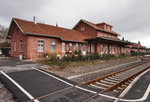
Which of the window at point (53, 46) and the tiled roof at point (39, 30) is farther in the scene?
the window at point (53, 46)

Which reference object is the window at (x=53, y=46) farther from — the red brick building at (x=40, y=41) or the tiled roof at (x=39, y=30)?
the tiled roof at (x=39, y=30)

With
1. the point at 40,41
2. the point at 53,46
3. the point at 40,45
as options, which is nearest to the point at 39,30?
the point at 40,41

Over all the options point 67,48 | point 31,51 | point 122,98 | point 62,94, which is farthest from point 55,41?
point 122,98

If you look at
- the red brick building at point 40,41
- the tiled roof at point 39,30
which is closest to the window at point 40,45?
the red brick building at point 40,41

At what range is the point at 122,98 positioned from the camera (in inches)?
152

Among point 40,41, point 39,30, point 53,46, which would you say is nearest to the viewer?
point 40,41

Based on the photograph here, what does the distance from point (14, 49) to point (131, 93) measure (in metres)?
21.1

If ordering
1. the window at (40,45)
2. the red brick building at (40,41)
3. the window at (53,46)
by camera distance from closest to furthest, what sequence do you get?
1. the red brick building at (40,41)
2. the window at (40,45)
3. the window at (53,46)

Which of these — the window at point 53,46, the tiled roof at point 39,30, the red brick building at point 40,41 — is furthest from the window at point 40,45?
the window at point 53,46

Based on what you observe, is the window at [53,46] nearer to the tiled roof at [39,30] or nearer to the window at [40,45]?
the tiled roof at [39,30]

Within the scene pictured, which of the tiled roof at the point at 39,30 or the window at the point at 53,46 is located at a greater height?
the tiled roof at the point at 39,30

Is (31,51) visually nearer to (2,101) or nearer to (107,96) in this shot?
(2,101)

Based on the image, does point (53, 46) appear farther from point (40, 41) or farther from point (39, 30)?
point (39, 30)

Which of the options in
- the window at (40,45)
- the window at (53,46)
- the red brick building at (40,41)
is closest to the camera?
the red brick building at (40,41)
